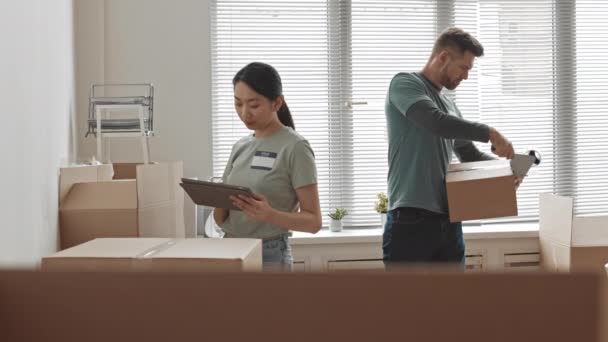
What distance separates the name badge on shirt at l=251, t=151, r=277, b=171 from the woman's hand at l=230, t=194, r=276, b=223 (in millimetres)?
146

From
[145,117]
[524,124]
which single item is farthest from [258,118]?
[524,124]

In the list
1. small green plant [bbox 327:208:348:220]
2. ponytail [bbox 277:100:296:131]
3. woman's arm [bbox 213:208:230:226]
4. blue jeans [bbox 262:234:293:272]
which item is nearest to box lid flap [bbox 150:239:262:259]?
blue jeans [bbox 262:234:293:272]

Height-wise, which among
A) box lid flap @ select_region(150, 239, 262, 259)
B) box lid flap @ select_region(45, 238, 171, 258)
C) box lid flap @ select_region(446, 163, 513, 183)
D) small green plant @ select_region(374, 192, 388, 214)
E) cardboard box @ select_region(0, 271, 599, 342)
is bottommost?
small green plant @ select_region(374, 192, 388, 214)

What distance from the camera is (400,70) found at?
15.2 ft

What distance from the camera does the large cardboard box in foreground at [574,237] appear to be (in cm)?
357

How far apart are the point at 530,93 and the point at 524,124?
0.21 meters

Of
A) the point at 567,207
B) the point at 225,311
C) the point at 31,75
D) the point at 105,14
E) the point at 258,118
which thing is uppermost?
the point at 105,14

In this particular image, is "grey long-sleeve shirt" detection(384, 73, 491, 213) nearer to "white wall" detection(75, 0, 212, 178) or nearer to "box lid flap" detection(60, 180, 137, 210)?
"box lid flap" detection(60, 180, 137, 210)

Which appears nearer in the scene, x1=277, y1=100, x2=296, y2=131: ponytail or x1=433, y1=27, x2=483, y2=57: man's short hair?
x1=277, y1=100, x2=296, y2=131: ponytail

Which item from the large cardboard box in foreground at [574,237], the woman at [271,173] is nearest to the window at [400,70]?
the large cardboard box in foreground at [574,237]

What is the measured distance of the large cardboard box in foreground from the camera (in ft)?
11.7

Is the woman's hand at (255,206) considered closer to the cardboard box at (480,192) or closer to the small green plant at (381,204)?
the cardboard box at (480,192)

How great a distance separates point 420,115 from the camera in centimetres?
254

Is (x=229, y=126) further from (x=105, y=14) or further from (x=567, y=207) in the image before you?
(x=567, y=207)
